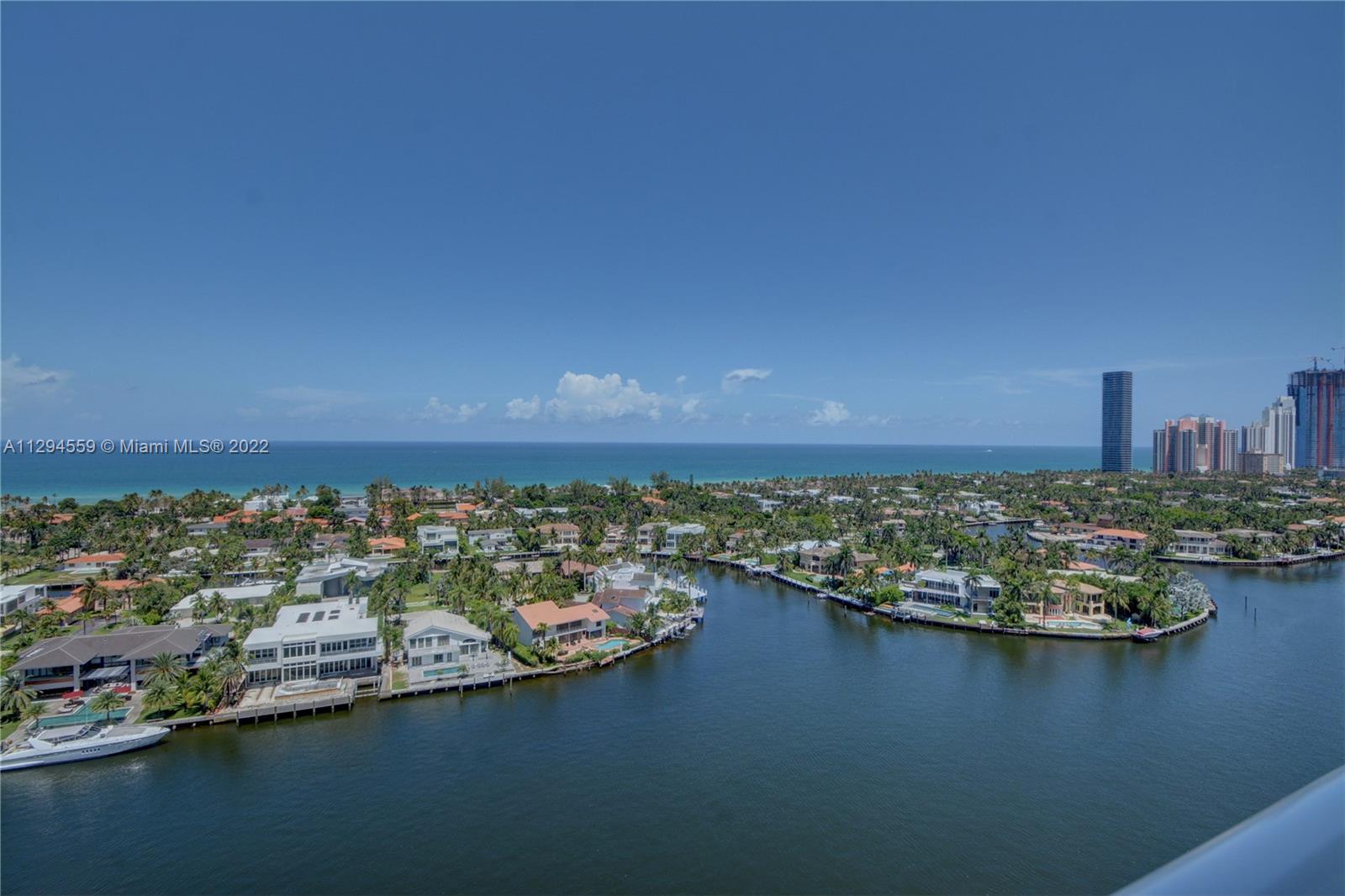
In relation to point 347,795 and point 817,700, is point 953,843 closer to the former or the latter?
point 817,700

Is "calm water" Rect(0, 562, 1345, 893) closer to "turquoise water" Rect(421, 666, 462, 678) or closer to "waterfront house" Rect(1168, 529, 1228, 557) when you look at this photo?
"turquoise water" Rect(421, 666, 462, 678)

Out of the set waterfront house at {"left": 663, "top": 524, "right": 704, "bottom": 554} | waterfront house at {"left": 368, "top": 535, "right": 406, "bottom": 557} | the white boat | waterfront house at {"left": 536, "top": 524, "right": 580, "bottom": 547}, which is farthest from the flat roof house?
waterfront house at {"left": 663, "top": 524, "right": 704, "bottom": 554}

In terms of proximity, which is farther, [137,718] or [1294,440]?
[1294,440]

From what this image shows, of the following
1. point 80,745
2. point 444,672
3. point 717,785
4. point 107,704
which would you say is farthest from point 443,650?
point 717,785

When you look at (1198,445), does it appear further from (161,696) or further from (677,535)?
(161,696)

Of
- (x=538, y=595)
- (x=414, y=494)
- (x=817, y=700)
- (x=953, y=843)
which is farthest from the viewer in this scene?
(x=414, y=494)

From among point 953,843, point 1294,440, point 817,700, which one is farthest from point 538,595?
point 1294,440

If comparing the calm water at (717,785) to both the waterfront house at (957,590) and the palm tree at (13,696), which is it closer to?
the palm tree at (13,696)
